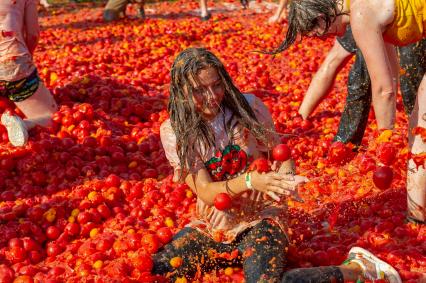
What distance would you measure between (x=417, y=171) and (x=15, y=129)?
4208 millimetres

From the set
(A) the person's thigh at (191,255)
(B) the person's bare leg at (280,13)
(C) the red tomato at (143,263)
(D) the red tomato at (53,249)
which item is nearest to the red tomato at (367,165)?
(A) the person's thigh at (191,255)

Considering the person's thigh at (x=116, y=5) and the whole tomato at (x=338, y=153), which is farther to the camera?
the person's thigh at (x=116, y=5)

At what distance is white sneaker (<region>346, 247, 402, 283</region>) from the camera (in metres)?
3.57

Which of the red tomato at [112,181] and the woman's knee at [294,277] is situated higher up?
the woman's knee at [294,277]

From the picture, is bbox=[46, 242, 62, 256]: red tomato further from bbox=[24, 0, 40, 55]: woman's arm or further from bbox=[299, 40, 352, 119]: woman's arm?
bbox=[299, 40, 352, 119]: woman's arm

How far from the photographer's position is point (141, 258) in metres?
3.96

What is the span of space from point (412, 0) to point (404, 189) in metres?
1.72

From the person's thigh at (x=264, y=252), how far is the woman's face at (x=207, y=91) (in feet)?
2.97

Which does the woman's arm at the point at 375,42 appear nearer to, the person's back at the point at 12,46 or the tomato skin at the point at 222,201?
the tomato skin at the point at 222,201

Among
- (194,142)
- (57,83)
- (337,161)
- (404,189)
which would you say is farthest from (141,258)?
(57,83)

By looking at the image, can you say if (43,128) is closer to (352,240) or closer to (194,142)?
(194,142)

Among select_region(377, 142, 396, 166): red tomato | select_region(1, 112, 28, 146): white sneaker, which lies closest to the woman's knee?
select_region(377, 142, 396, 166): red tomato

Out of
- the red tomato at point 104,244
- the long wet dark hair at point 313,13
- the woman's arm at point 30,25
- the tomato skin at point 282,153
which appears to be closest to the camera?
the tomato skin at point 282,153

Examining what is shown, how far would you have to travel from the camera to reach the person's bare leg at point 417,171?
13.2 ft
